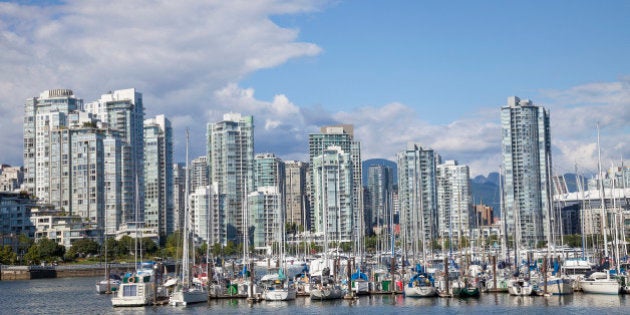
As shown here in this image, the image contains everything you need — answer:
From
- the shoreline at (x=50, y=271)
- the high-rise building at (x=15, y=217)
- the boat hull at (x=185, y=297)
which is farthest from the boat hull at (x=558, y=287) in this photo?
the high-rise building at (x=15, y=217)

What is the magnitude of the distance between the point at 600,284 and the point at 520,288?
6.07 m

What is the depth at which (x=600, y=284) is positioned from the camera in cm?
7044

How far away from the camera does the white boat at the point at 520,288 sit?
7188cm

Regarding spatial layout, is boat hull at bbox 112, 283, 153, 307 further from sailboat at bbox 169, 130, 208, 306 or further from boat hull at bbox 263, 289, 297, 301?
boat hull at bbox 263, 289, 297, 301

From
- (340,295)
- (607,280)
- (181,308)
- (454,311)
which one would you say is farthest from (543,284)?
(181,308)

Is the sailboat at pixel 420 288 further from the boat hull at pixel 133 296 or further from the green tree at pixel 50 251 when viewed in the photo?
the green tree at pixel 50 251

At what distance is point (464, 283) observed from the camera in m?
74.2

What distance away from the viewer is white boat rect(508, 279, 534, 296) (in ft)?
236

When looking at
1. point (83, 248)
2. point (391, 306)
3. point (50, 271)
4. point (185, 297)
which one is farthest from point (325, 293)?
point (83, 248)

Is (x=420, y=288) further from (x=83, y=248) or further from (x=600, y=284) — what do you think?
(x=83, y=248)

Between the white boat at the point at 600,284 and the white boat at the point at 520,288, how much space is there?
4318 millimetres

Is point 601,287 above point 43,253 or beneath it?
beneath

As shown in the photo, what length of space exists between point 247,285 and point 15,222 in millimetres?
116659

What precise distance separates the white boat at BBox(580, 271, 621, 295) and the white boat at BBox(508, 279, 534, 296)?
432 centimetres
